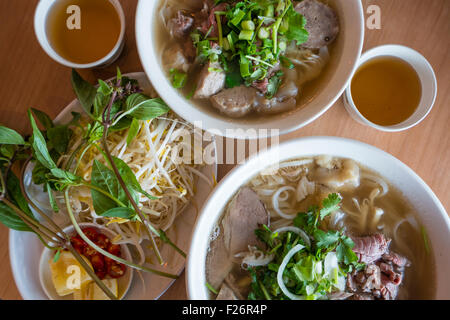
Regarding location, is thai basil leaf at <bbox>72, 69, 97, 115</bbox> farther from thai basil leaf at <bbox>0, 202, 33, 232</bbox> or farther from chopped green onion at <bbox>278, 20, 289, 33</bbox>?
chopped green onion at <bbox>278, 20, 289, 33</bbox>

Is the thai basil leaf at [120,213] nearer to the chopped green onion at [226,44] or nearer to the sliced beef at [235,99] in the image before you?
the sliced beef at [235,99]

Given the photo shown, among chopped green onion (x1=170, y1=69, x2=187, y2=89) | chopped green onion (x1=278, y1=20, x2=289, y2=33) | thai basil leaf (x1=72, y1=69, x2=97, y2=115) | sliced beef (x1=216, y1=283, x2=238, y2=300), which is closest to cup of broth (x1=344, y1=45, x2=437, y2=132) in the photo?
chopped green onion (x1=278, y1=20, x2=289, y2=33)

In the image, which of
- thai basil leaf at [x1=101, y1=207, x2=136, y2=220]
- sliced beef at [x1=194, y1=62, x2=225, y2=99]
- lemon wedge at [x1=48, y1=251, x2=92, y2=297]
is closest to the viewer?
thai basil leaf at [x1=101, y1=207, x2=136, y2=220]

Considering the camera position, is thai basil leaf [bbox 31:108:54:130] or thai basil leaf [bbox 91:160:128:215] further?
thai basil leaf [bbox 31:108:54:130]

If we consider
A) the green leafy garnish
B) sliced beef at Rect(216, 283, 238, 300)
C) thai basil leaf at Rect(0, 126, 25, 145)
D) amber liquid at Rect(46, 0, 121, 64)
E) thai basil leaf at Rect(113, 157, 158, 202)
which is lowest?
sliced beef at Rect(216, 283, 238, 300)

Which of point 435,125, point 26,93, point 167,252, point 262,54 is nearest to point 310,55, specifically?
point 262,54

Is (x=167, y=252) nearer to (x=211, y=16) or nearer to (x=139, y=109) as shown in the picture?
(x=139, y=109)

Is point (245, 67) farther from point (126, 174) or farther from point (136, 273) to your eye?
point (136, 273)

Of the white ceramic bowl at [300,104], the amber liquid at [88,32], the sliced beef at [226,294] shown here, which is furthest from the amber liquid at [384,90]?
the amber liquid at [88,32]
